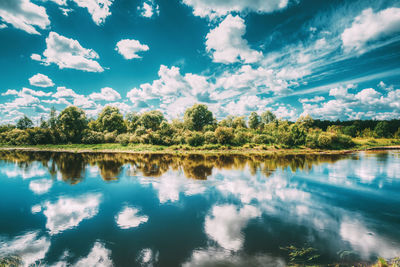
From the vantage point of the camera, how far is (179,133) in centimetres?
5241

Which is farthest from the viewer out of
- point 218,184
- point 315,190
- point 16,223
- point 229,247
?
point 218,184

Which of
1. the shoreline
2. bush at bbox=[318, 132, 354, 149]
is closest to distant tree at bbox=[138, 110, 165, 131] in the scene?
the shoreline

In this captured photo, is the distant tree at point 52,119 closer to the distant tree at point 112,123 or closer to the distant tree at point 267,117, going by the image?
the distant tree at point 112,123

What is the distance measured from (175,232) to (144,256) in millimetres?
1838

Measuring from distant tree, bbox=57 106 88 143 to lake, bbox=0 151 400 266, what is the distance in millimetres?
43649

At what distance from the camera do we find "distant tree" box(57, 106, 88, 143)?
52469mm

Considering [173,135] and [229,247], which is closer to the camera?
[229,247]

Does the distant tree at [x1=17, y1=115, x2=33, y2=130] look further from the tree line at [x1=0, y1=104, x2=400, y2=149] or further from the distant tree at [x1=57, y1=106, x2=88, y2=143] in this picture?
the distant tree at [x1=57, y1=106, x2=88, y2=143]

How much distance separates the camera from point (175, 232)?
7996 mm

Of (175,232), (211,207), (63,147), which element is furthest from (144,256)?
(63,147)

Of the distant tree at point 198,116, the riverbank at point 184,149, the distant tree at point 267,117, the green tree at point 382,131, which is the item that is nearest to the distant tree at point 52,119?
the riverbank at point 184,149

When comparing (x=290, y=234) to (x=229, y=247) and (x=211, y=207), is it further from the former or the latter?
(x=211, y=207)

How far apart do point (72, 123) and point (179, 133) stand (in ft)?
108

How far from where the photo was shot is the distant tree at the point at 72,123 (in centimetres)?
5247
